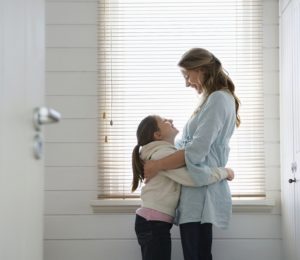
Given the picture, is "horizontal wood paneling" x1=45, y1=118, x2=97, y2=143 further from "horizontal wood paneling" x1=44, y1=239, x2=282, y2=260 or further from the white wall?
"horizontal wood paneling" x1=44, y1=239, x2=282, y2=260

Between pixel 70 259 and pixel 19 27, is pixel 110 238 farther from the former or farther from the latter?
pixel 19 27

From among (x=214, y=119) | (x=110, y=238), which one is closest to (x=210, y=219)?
(x=214, y=119)

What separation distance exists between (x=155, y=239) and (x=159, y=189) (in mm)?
247

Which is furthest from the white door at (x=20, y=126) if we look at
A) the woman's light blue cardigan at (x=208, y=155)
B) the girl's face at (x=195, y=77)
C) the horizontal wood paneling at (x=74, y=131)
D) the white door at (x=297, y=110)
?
the horizontal wood paneling at (x=74, y=131)

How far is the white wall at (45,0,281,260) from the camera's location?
11.8ft

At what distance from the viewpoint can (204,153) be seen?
9.40 ft

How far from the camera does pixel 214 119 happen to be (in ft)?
9.34

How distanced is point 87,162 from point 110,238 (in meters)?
0.47

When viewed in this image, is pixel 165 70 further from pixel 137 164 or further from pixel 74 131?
pixel 137 164

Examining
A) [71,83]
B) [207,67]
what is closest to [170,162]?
[207,67]

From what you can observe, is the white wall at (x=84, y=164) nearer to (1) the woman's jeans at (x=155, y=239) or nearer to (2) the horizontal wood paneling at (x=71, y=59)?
(2) the horizontal wood paneling at (x=71, y=59)

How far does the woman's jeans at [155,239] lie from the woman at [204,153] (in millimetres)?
89

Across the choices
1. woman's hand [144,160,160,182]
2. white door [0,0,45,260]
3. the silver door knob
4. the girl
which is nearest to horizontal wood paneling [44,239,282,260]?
the girl

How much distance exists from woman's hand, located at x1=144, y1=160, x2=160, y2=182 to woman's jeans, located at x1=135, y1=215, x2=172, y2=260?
0.70 ft
